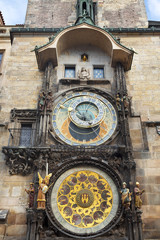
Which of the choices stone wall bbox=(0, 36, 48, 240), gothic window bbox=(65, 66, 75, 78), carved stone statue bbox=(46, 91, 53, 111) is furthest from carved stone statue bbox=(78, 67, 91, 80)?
stone wall bbox=(0, 36, 48, 240)

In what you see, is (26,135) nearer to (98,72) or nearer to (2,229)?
(2,229)

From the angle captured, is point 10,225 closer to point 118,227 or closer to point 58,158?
point 58,158

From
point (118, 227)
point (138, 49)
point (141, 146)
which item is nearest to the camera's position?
point (118, 227)

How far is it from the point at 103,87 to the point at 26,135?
3.43 metres

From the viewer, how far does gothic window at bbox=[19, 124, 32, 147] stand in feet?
31.7

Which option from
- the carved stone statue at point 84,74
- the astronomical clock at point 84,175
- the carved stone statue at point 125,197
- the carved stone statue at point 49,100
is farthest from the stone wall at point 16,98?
the carved stone statue at point 125,197

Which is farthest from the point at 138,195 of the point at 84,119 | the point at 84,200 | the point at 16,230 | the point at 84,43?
the point at 84,43

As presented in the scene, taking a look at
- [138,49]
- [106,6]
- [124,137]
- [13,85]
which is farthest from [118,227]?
[106,6]

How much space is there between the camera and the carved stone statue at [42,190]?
304 inches

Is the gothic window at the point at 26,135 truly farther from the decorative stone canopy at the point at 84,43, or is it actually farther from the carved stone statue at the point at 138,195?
the carved stone statue at the point at 138,195

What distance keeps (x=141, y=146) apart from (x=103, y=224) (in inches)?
115

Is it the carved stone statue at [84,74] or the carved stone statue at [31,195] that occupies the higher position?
the carved stone statue at [84,74]

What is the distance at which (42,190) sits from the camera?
25.8 feet

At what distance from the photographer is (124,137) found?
9188mm
